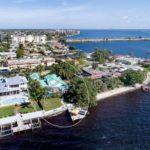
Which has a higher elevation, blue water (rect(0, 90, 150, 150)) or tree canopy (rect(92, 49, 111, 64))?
tree canopy (rect(92, 49, 111, 64))

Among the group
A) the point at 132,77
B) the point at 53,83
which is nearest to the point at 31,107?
the point at 53,83

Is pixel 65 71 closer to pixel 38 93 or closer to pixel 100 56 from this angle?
pixel 38 93

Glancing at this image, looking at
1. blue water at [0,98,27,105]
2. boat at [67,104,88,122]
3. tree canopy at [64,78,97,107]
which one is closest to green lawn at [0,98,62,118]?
blue water at [0,98,27,105]

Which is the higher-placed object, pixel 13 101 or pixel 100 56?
pixel 100 56

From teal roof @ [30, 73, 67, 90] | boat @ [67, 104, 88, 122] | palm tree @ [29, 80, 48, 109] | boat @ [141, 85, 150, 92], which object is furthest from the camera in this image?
boat @ [141, 85, 150, 92]

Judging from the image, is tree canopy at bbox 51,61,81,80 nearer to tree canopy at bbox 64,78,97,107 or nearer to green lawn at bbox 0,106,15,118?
tree canopy at bbox 64,78,97,107

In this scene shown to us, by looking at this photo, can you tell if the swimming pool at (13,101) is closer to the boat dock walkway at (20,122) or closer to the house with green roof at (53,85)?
the boat dock walkway at (20,122)
